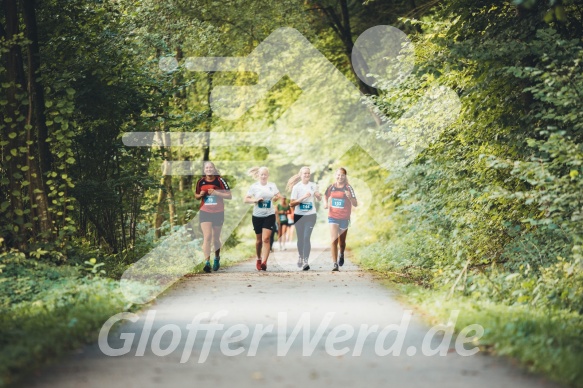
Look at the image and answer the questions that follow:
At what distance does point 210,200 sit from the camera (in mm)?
15844

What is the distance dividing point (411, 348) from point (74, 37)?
31.5ft

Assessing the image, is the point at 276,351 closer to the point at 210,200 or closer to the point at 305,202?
the point at 210,200

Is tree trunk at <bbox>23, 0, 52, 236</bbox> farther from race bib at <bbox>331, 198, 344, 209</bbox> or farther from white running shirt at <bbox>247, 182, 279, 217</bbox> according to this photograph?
race bib at <bbox>331, 198, 344, 209</bbox>

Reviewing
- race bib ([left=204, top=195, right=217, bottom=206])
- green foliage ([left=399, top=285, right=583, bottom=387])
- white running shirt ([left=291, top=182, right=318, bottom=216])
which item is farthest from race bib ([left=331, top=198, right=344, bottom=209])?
green foliage ([left=399, top=285, right=583, bottom=387])

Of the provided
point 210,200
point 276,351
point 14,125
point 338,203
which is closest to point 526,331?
point 276,351

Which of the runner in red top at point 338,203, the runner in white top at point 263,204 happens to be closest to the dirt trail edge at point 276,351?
the runner in white top at point 263,204

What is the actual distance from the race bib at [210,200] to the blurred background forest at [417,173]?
149 cm

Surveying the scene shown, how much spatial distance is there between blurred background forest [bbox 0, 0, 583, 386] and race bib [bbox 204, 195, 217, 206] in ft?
4.89

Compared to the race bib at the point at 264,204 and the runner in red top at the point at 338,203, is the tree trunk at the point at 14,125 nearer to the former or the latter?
the race bib at the point at 264,204

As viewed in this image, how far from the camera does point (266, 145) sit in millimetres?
36375

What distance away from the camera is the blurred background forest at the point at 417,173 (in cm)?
912

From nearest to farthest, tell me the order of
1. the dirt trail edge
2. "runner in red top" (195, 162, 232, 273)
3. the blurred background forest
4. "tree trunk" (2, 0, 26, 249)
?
the dirt trail edge
the blurred background forest
"tree trunk" (2, 0, 26, 249)
"runner in red top" (195, 162, 232, 273)

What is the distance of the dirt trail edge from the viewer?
6078 mm

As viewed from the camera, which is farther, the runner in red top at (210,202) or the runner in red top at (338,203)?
the runner in red top at (338,203)
